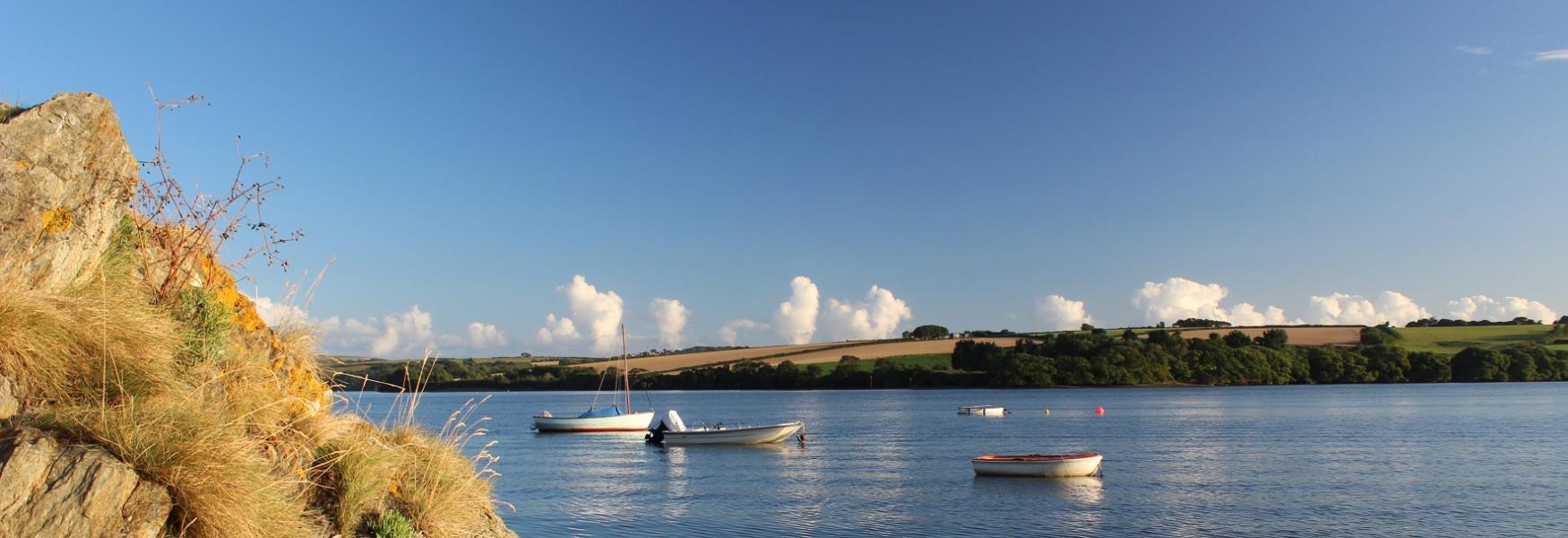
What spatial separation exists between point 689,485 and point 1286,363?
474 feet

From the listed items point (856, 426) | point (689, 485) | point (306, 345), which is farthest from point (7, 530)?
point (856, 426)

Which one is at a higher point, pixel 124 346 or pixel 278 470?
pixel 124 346

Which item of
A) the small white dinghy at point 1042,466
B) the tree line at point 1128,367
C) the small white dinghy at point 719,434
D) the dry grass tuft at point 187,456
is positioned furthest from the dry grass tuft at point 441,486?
the tree line at point 1128,367

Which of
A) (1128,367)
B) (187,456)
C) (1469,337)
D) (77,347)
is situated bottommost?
(1128,367)

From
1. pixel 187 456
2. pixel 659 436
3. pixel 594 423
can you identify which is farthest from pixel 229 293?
pixel 594 423

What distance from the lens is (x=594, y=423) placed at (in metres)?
86.1

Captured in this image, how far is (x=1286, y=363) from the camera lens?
158 m

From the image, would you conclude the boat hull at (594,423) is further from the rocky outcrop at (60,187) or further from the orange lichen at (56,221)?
the orange lichen at (56,221)

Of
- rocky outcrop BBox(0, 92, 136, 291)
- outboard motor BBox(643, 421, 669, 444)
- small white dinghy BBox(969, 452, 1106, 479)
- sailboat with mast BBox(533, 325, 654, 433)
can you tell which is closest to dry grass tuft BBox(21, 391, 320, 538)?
rocky outcrop BBox(0, 92, 136, 291)

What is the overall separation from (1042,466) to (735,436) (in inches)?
1136

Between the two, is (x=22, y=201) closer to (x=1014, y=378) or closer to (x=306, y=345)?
(x=306, y=345)

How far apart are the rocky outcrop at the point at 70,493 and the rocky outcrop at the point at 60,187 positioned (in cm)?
230

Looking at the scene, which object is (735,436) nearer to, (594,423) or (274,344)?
(594,423)

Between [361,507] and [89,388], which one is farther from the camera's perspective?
[361,507]
